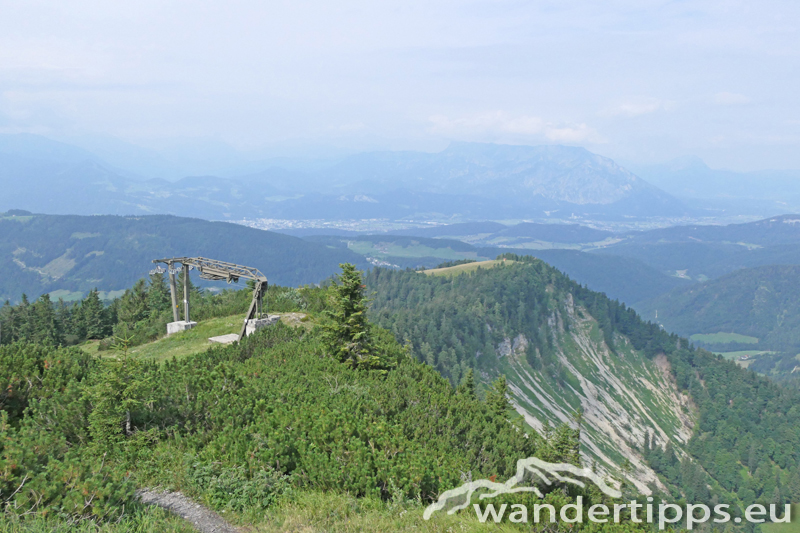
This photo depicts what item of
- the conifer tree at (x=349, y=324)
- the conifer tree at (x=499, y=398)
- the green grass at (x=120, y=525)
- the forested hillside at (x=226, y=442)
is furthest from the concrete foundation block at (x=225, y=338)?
the green grass at (x=120, y=525)

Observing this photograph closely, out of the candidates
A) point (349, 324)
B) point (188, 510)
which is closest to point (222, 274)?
point (349, 324)

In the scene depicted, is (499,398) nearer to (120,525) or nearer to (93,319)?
(120,525)

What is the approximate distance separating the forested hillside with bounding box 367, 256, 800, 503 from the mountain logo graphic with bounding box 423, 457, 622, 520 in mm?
111078

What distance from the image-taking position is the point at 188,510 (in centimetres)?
1088

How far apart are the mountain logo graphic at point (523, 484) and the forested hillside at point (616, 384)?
111078 mm

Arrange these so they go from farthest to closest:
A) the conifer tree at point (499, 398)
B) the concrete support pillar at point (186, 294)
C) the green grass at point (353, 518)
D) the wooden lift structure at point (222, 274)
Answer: the concrete support pillar at point (186, 294) < the conifer tree at point (499, 398) < the wooden lift structure at point (222, 274) < the green grass at point (353, 518)

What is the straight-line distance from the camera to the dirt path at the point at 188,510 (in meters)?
10.3

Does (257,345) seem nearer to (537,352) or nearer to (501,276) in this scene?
(537,352)

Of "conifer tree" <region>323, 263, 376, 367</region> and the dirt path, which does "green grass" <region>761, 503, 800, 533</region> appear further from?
the dirt path

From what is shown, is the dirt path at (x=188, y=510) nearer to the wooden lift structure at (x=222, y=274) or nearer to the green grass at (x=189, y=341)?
the green grass at (x=189, y=341)

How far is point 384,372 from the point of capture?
21938 mm

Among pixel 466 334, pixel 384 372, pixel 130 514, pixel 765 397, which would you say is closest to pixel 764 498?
pixel 765 397

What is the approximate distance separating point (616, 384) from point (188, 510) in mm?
178585

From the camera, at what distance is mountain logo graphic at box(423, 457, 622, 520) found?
11.2 metres
